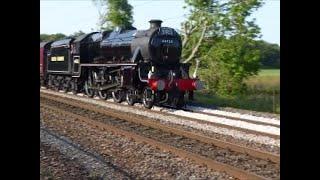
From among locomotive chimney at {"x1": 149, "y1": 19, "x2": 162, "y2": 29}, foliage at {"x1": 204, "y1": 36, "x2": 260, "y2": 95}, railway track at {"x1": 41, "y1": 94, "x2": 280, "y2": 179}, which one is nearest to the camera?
railway track at {"x1": 41, "y1": 94, "x2": 280, "y2": 179}

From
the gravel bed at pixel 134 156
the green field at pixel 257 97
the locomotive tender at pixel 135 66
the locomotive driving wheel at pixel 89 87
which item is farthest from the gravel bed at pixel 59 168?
the locomotive driving wheel at pixel 89 87

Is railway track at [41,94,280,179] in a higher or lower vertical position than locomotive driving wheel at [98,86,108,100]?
lower

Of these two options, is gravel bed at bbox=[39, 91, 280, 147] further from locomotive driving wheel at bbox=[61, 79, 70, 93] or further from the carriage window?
locomotive driving wheel at bbox=[61, 79, 70, 93]

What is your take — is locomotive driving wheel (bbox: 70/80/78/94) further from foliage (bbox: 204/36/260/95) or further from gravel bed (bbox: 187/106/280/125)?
gravel bed (bbox: 187/106/280/125)

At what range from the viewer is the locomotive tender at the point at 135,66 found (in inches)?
611

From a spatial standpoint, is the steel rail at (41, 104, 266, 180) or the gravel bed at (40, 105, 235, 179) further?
the gravel bed at (40, 105, 235, 179)

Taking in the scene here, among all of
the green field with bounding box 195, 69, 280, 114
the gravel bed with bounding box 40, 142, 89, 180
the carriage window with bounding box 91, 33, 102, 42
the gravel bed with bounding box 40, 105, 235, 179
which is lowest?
the gravel bed with bounding box 40, 142, 89, 180

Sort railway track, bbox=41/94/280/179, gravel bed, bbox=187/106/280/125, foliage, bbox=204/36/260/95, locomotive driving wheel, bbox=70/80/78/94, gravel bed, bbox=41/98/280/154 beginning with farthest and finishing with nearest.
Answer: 1. locomotive driving wheel, bbox=70/80/78/94
2. foliage, bbox=204/36/260/95
3. gravel bed, bbox=187/106/280/125
4. gravel bed, bbox=41/98/280/154
5. railway track, bbox=41/94/280/179

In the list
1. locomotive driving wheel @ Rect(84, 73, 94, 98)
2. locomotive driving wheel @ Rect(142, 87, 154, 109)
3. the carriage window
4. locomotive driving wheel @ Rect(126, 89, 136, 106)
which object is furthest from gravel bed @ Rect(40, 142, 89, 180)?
the carriage window

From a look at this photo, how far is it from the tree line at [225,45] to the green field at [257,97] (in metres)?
0.58

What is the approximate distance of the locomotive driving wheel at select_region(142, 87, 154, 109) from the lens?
1545 centimetres
